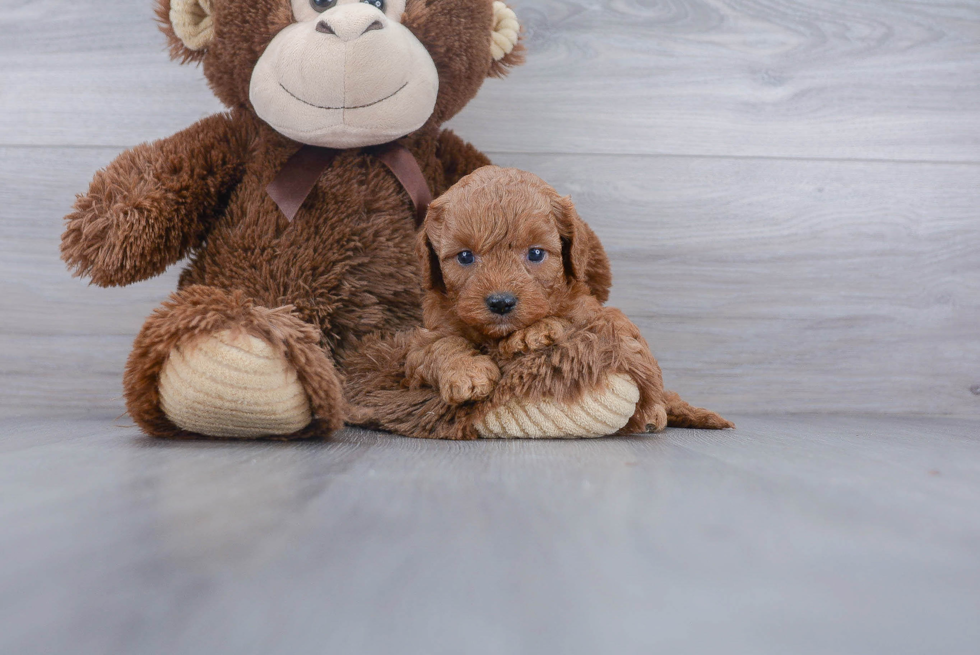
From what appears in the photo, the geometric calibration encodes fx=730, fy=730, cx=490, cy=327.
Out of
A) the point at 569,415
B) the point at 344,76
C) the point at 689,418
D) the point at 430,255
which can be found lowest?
the point at 689,418

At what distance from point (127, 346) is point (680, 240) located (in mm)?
867

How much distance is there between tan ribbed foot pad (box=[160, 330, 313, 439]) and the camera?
0.62 m

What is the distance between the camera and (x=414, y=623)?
12.3 inches

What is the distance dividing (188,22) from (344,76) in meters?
0.23

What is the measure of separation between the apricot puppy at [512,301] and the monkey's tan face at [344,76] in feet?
0.47

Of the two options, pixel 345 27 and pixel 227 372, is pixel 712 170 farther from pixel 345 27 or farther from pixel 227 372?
pixel 227 372

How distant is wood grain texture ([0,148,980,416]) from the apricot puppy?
403 mm

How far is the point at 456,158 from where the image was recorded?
0.95 metres

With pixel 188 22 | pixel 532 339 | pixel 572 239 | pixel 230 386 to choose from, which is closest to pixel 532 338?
pixel 532 339

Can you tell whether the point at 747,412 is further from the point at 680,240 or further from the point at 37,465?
the point at 37,465

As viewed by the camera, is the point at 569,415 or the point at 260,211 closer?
the point at 569,415

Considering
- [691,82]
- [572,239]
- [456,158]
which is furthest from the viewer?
[691,82]

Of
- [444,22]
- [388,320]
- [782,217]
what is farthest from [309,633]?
[782,217]

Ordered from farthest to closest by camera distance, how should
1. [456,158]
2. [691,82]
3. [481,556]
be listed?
[691,82] → [456,158] → [481,556]
